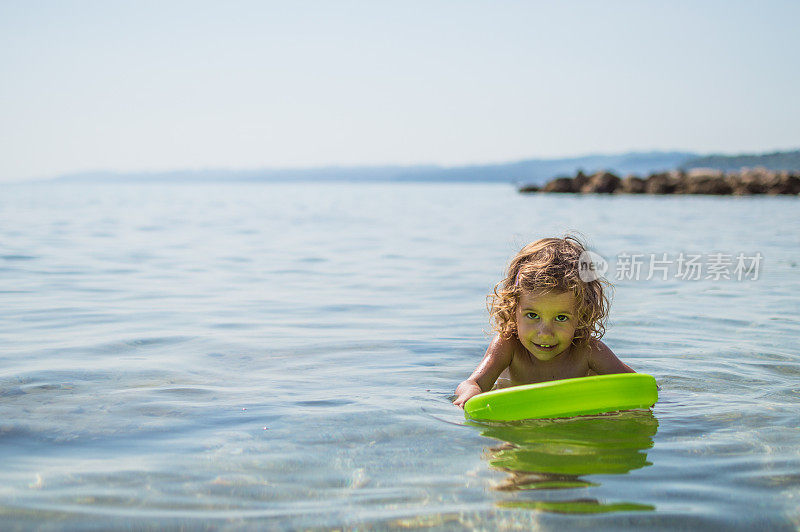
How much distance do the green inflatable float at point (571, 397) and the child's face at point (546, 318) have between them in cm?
54

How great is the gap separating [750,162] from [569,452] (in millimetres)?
96632

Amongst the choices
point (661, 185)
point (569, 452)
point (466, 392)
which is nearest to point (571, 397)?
point (569, 452)

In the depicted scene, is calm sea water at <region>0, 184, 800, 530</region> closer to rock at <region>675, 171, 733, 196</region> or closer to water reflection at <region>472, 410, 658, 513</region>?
water reflection at <region>472, 410, 658, 513</region>

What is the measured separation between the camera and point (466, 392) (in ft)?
12.6

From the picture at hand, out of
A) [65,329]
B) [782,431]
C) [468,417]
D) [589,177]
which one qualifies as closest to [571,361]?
[468,417]

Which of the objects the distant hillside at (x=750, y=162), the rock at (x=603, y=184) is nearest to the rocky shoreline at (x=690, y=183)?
the rock at (x=603, y=184)

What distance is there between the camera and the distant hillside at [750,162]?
3107 inches

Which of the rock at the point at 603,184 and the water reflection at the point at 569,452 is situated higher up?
the rock at the point at 603,184

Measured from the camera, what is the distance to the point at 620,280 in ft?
31.6

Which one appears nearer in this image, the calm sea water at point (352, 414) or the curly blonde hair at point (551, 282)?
the calm sea water at point (352, 414)

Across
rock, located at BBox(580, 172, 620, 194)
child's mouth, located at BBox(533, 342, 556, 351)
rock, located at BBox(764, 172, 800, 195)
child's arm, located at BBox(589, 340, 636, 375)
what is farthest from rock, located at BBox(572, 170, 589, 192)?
child's mouth, located at BBox(533, 342, 556, 351)

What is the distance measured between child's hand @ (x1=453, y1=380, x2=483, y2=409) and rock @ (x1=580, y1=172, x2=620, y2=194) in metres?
44.3

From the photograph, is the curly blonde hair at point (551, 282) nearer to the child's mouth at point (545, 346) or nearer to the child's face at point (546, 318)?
the child's face at point (546, 318)

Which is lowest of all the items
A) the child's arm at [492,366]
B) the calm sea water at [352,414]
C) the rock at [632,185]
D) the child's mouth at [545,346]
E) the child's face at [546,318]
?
the calm sea water at [352,414]
